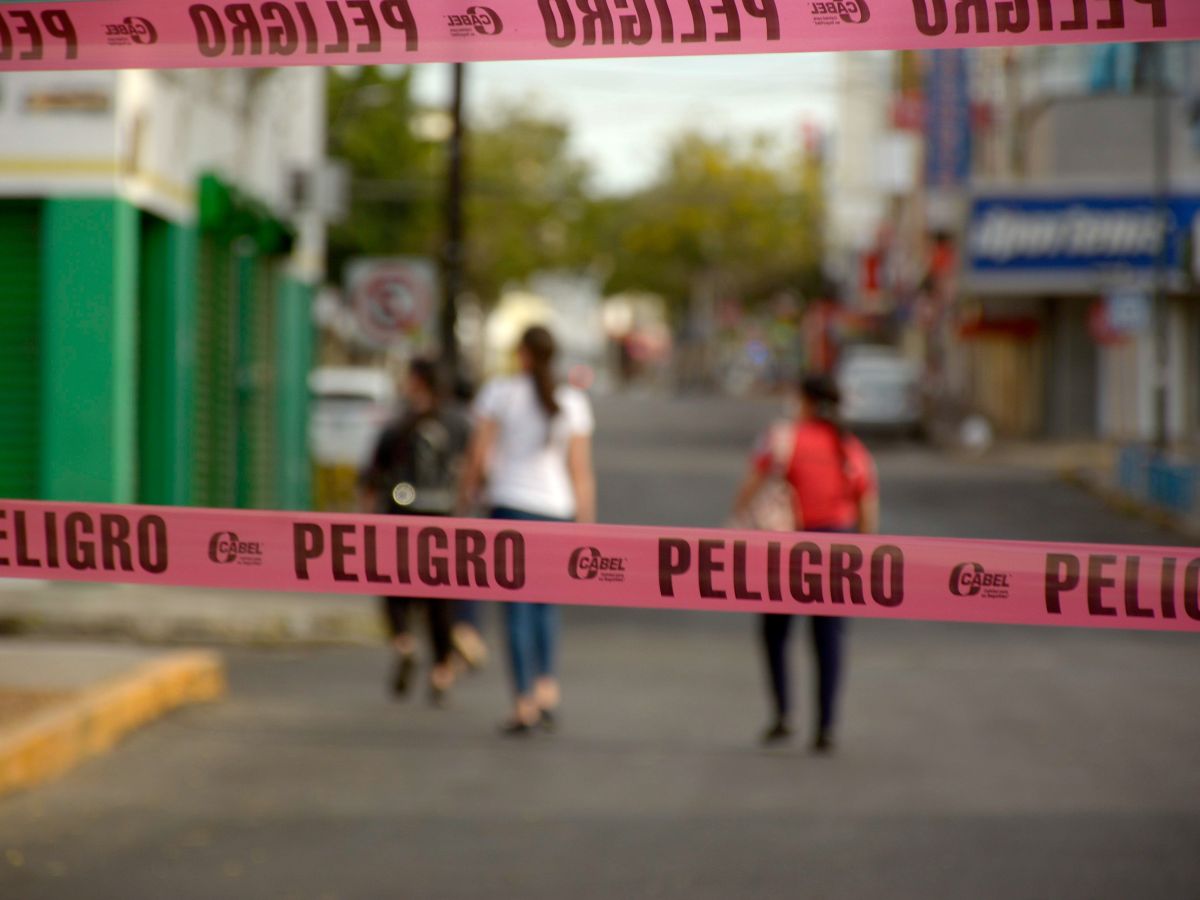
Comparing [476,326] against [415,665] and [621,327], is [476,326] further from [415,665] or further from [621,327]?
[621,327]

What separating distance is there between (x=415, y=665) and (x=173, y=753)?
2.03 meters

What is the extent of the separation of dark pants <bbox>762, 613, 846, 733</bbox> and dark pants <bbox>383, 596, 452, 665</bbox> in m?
1.85

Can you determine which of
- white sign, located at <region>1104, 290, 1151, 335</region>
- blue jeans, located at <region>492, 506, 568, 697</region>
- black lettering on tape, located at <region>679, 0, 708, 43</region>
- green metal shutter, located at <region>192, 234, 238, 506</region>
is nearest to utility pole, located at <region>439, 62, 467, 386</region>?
green metal shutter, located at <region>192, 234, 238, 506</region>

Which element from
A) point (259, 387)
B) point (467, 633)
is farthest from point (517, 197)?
point (467, 633)

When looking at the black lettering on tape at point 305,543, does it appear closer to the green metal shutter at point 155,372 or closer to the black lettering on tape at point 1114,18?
the black lettering on tape at point 1114,18

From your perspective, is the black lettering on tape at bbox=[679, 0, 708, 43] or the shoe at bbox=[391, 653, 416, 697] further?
the shoe at bbox=[391, 653, 416, 697]

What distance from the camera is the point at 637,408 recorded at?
6512 cm

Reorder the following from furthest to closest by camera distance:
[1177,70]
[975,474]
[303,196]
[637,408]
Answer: [637,408]
[1177,70]
[975,474]
[303,196]

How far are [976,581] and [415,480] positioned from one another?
22.8 ft

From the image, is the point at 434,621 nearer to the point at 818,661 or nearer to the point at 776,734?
the point at 776,734

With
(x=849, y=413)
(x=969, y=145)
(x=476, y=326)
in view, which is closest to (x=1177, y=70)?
(x=969, y=145)

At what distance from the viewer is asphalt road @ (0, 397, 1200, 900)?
655cm

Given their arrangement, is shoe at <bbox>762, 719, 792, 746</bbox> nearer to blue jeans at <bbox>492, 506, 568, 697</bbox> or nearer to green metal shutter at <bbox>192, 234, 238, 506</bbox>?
blue jeans at <bbox>492, 506, 568, 697</bbox>

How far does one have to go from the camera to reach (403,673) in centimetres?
1073
